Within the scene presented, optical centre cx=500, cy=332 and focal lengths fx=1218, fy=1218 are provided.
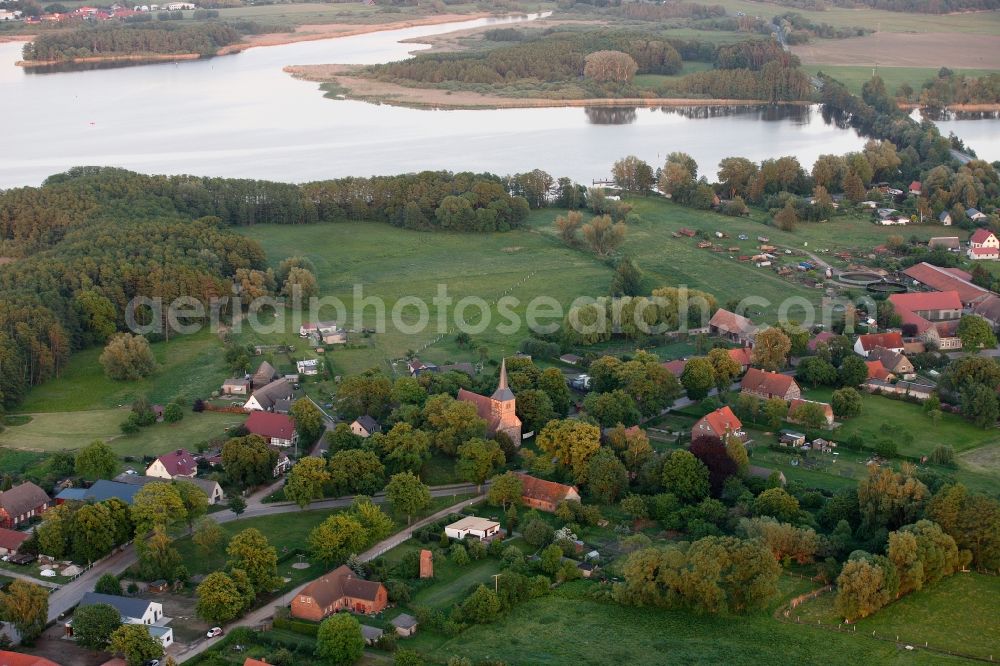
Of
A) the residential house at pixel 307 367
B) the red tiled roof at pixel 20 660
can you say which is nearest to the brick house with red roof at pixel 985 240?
→ the residential house at pixel 307 367

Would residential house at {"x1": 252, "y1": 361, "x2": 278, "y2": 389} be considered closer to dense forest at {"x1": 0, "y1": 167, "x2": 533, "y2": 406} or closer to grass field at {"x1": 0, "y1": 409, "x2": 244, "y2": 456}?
grass field at {"x1": 0, "y1": 409, "x2": 244, "y2": 456}

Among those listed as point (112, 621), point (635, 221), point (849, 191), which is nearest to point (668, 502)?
point (112, 621)

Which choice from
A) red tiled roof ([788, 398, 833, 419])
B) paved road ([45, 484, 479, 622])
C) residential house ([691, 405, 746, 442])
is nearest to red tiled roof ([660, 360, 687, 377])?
red tiled roof ([788, 398, 833, 419])

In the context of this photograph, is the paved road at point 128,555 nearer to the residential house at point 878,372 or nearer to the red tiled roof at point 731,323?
the residential house at point 878,372

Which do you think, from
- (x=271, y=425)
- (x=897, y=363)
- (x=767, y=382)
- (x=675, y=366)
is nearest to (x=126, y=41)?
(x=271, y=425)

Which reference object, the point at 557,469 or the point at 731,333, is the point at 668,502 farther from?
the point at 731,333
